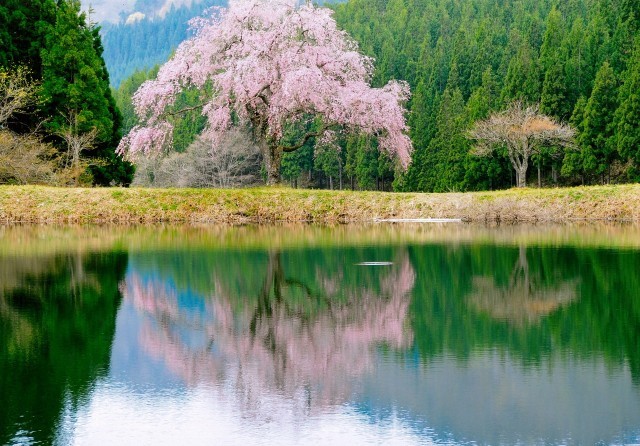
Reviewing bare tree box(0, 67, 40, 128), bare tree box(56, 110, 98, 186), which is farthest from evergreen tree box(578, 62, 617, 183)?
bare tree box(0, 67, 40, 128)

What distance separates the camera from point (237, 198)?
3019 centimetres

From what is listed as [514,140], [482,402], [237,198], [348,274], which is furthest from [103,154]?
[482,402]

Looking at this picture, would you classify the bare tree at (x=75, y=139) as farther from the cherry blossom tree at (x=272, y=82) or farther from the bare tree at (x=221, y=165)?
the bare tree at (x=221, y=165)

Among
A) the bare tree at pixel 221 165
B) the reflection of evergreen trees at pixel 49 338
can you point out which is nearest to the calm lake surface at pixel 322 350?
the reflection of evergreen trees at pixel 49 338

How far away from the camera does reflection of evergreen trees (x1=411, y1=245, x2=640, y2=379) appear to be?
7.57 metres

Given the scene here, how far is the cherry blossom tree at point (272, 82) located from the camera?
98.0 ft

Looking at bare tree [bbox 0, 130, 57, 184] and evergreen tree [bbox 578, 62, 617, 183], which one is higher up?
evergreen tree [bbox 578, 62, 617, 183]

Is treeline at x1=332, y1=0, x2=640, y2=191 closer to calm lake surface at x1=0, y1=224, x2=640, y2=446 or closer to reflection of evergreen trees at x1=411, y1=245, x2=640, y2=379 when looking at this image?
reflection of evergreen trees at x1=411, y1=245, x2=640, y2=379

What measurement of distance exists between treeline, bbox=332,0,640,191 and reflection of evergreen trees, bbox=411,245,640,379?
1953 centimetres

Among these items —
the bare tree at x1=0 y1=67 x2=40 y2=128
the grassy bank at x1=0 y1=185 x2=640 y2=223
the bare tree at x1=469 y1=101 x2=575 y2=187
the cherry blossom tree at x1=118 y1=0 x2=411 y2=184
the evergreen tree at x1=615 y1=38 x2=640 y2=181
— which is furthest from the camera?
the bare tree at x1=469 y1=101 x2=575 y2=187

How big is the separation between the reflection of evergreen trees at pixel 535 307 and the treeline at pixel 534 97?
769 inches

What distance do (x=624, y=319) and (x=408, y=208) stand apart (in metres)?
20.8

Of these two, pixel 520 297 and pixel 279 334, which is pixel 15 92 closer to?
pixel 520 297

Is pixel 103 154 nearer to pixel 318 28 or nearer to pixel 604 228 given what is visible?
pixel 318 28
